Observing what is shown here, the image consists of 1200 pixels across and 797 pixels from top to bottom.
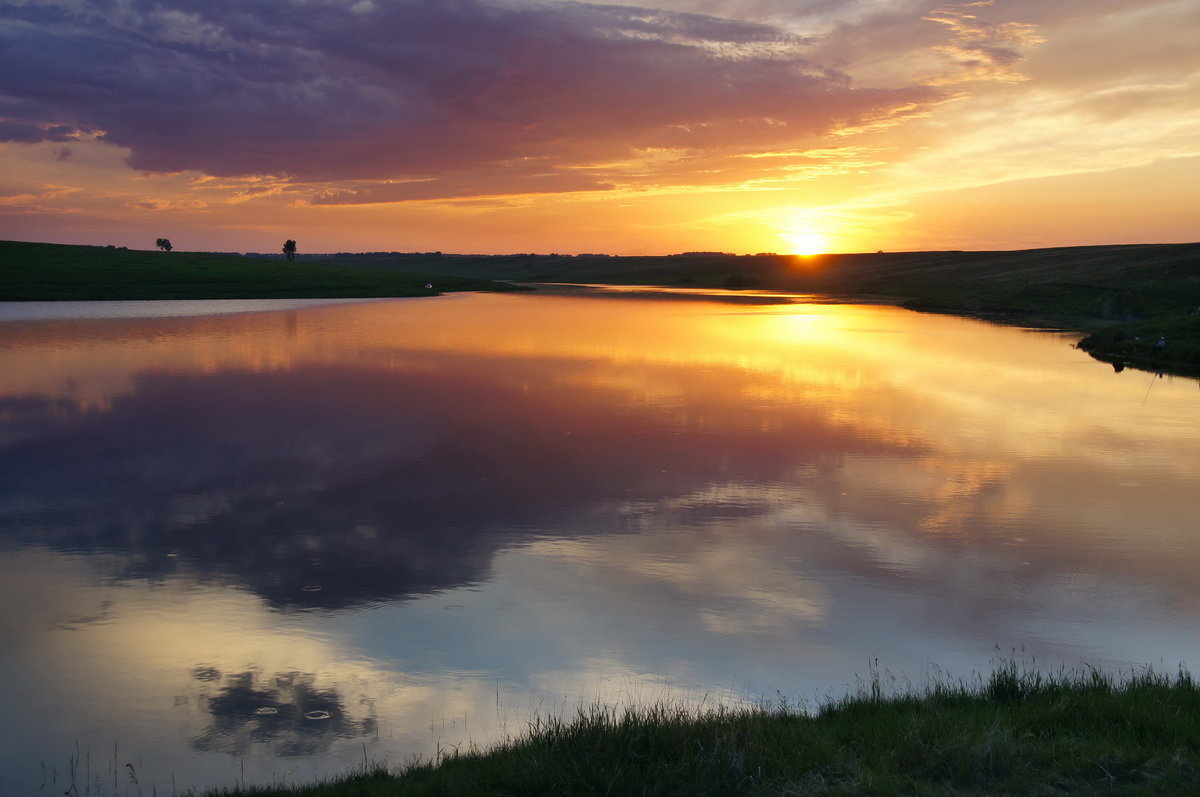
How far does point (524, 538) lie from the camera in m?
12.5

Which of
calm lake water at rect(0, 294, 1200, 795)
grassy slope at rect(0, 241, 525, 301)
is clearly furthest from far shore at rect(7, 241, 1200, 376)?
calm lake water at rect(0, 294, 1200, 795)

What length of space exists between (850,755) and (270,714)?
4740mm

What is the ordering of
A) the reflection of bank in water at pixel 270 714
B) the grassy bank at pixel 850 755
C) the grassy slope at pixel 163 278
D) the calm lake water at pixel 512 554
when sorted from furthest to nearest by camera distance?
the grassy slope at pixel 163 278 → the calm lake water at pixel 512 554 → the reflection of bank in water at pixel 270 714 → the grassy bank at pixel 850 755

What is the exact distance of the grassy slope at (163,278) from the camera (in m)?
73.2

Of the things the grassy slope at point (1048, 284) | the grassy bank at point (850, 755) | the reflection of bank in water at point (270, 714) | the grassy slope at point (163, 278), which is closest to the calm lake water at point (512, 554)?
the reflection of bank in water at point (270, 714)

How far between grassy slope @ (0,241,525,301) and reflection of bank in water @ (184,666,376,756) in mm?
70388

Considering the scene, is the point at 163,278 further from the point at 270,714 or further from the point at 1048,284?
the point at 270,714

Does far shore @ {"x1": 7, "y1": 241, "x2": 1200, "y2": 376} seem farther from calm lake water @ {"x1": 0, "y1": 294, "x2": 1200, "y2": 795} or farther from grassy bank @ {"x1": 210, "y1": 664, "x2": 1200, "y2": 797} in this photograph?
grassy bank @ {"x1": 210, "y1": 664, "x2": 1200, "y2": 797}

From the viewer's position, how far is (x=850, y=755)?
6305mm

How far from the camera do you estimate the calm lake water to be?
7.99m

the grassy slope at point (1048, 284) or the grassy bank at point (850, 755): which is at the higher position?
the grassy slope at point (1048, 284)

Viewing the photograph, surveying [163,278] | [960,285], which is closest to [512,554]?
[163,278]

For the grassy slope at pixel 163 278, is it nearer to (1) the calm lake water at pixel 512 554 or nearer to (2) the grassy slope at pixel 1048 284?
(1) the calm lake water at pixel 512 554

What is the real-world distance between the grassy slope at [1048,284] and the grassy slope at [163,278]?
5477 centimetres
